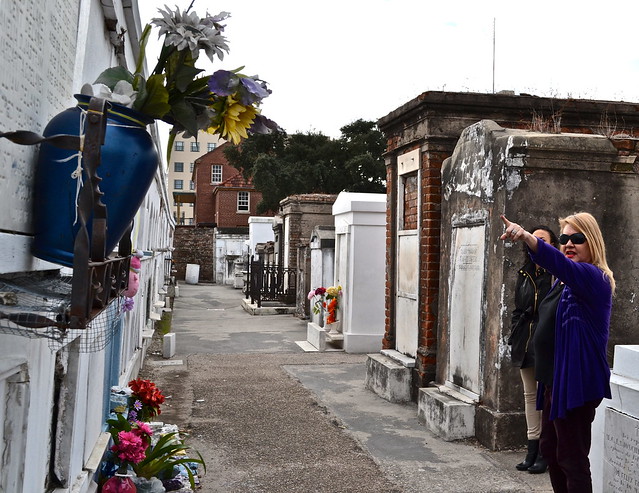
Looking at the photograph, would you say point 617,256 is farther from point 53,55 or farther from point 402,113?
point 53,55

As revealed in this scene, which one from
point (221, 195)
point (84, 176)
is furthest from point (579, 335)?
point (221, 195)

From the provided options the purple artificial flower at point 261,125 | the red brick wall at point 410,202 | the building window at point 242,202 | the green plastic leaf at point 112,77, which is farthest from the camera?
the building window at point 242,202

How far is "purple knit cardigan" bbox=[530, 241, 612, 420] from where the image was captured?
12.0ft

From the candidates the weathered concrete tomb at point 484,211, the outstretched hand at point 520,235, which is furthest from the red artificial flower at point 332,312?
the outstretched hand at point 520,235

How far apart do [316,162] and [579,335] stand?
33.9m

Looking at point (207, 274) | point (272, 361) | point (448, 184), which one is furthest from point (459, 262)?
point (207, 274)

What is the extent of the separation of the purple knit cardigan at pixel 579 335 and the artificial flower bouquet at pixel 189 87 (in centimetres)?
195

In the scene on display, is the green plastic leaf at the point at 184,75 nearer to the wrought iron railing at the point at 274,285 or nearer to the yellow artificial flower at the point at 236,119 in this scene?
the yellow artificial flower at the point at 236,119

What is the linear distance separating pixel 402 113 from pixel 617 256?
3.18 meters

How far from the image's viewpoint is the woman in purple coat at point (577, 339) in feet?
12.0

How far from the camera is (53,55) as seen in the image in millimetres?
2340

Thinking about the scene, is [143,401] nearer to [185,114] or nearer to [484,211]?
[484,211]

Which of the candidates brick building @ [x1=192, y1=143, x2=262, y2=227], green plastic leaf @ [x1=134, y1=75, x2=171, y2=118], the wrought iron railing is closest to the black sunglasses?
green plastic leaf @ [x1=134, y1=75, x2=171, y2=118]

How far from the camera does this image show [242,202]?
47.2 metres
